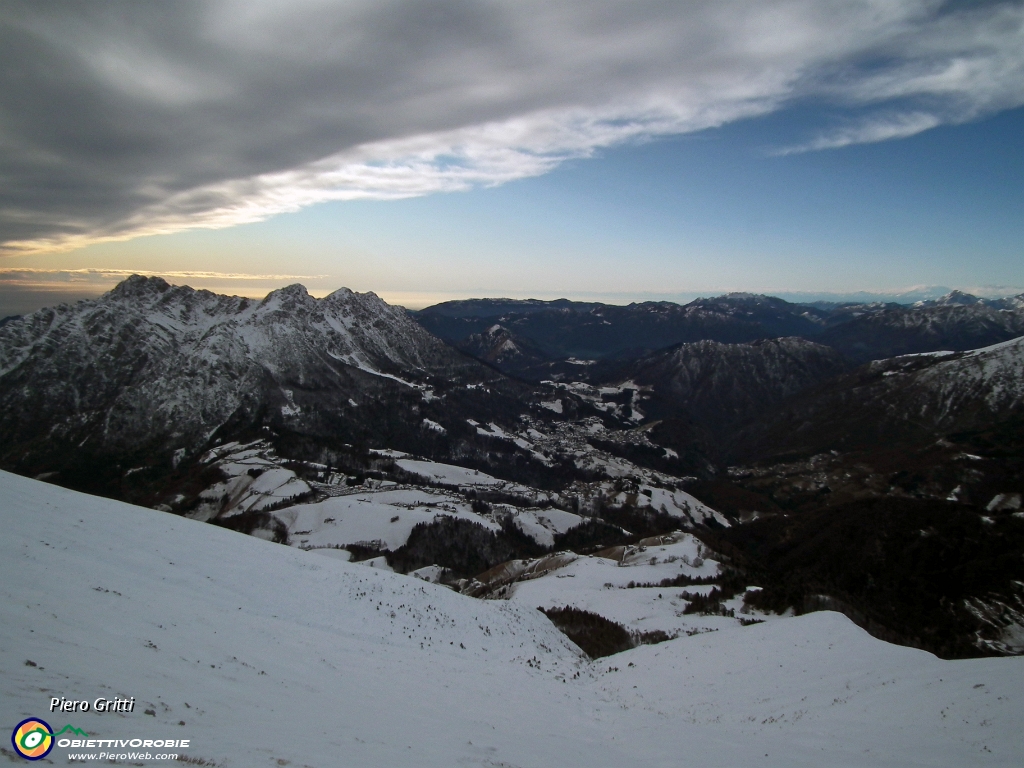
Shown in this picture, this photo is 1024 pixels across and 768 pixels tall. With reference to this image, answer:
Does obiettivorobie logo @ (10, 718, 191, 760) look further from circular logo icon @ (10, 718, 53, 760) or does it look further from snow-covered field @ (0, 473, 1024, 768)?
snow-covered field @ (0, 473, 1024, 768)

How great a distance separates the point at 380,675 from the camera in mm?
25578

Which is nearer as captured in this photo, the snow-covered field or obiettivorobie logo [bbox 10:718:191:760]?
obiettivorobie logo [bbox 10:718:191:760]

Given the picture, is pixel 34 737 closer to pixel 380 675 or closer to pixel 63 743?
pixel 63 743

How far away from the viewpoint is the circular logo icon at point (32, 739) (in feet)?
35.1

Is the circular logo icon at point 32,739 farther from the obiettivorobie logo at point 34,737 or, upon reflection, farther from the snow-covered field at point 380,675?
the snow-covered field at point 380,675

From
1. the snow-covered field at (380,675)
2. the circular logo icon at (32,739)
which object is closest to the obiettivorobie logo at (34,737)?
the circular logo icon at (32,739)

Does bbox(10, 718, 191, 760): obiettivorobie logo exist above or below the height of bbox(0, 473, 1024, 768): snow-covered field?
above

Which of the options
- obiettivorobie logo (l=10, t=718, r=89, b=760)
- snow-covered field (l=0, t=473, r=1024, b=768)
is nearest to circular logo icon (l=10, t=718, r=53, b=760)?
obiettivorobie logo (l=10, t=718, r=89, b=760)

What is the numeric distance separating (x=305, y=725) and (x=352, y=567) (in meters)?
27.3

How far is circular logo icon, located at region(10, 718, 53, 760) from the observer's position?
1071 centimetres

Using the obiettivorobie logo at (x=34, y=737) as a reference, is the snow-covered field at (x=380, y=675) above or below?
below

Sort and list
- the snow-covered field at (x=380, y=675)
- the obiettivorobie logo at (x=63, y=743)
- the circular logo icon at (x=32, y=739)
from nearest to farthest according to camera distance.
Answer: the circular logo icon at (x=32, y=739) → the obiettivorobie logo at (x=63, y=743) → the snow-covered field at (x=380, y=675)

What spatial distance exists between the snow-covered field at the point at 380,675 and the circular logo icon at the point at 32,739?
0.39m

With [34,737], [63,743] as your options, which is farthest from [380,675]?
[34,737]
